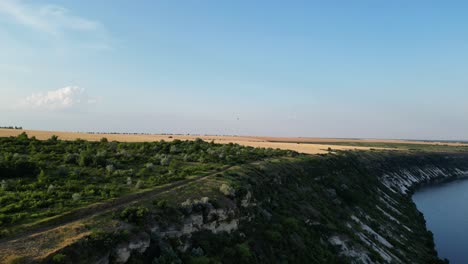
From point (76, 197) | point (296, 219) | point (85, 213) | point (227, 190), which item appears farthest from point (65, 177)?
point (296, 219)

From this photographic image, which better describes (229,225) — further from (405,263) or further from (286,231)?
(405,263)

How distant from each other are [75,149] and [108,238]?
25859 millimetres

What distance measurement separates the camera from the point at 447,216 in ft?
194

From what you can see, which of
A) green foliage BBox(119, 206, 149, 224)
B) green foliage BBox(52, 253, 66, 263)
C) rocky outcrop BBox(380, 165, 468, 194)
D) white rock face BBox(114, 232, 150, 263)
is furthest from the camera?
rocky outcrop BBox(380, 165, 468, 194)

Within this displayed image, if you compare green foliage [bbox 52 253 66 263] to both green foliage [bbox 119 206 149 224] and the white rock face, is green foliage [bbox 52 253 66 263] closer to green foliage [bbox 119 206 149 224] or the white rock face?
the white rock face

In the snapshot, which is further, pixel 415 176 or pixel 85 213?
pixel 415 176

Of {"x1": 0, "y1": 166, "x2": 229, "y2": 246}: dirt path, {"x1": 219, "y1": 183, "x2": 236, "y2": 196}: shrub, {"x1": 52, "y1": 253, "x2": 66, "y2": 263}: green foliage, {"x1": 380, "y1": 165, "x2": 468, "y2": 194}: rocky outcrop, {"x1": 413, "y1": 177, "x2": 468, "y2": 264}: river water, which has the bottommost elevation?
{"x1": 413, "y1": 177, "x2": 468, "y2": 264}: river water

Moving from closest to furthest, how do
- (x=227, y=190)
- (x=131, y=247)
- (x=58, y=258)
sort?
(x=58, y=258)
(x=131, y=247)
(x=227, y=190)

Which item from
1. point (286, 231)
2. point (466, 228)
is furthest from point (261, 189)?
point (466, 228)

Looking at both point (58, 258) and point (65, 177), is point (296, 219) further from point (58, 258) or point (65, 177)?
point (58, 258)

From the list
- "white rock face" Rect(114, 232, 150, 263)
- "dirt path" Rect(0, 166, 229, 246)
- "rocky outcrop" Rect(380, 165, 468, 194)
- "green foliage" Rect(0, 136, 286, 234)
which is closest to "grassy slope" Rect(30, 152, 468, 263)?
Answer: "white rock face" Rect(114, 232, 150, 263)

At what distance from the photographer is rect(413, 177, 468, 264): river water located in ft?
137

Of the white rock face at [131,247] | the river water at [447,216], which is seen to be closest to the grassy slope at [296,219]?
the white rock face at [131,247]

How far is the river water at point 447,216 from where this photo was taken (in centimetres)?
4178
